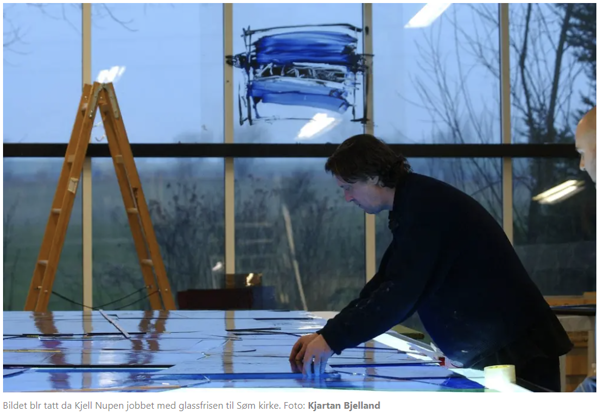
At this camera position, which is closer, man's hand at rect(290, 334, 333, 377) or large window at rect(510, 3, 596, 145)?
man's hand at rect(290, 334, 333, 377)

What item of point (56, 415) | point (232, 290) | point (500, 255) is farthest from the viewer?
point (232, 290)

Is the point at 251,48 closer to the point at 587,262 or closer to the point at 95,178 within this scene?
the point at 95,178

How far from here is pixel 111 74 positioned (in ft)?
19.4

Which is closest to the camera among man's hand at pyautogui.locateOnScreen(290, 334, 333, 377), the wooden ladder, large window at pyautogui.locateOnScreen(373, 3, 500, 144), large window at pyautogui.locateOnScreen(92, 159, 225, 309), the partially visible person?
the partially visible person

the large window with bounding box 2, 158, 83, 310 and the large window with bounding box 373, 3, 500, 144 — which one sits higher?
the large window with bounding box 373, 3, 500, 144

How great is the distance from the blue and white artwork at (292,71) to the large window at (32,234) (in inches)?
62.5

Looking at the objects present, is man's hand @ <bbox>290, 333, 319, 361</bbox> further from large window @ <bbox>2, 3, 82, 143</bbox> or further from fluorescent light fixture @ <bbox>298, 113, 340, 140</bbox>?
large window @ <bbox>2, 3, 82, 143</bbox>

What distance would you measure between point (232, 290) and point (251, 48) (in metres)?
2.07

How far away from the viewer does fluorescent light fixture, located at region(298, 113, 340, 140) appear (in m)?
5.98

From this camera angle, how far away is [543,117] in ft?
20.1

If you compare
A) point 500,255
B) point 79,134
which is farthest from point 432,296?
point 79,134

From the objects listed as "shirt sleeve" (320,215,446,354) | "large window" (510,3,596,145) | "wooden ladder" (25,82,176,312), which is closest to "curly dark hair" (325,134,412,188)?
"shirt sleeve" (320,215,446,354)

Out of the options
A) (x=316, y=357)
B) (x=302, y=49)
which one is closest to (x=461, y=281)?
(x=316, y=357)

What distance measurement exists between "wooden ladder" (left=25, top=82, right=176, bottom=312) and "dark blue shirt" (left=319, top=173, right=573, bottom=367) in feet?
11.1
